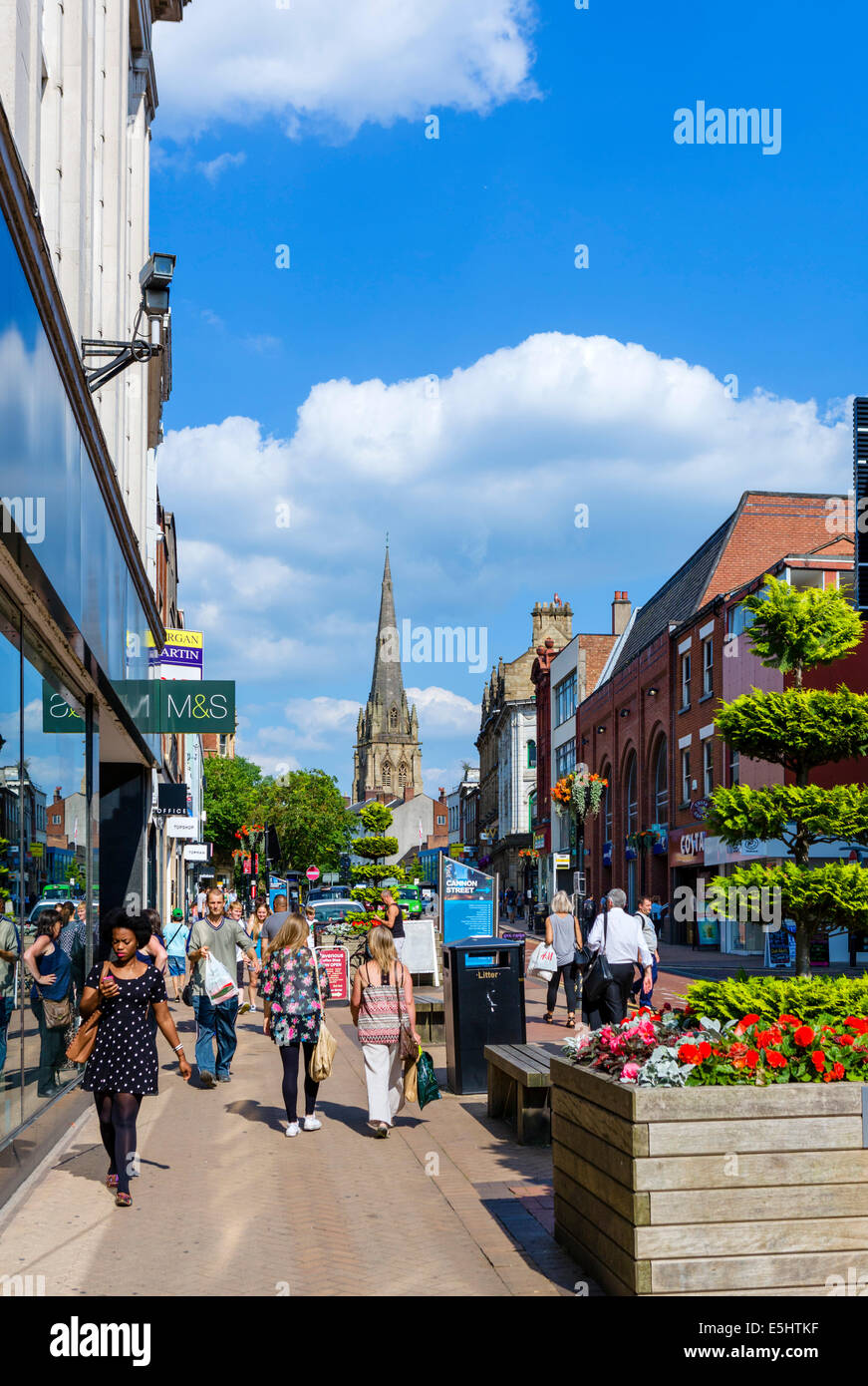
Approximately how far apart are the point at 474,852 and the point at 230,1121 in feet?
327

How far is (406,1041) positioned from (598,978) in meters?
3.91

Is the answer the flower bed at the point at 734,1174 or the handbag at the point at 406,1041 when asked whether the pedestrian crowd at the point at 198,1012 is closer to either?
the handbag at the point at 406,1041

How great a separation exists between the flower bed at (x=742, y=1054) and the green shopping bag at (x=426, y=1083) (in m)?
4.11

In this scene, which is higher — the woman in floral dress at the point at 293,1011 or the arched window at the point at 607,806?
the arched window at the point at 607,806

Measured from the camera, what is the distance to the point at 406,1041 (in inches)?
391

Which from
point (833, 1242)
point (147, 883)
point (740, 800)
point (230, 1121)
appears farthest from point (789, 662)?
point (833, 1242)

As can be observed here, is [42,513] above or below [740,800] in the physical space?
above

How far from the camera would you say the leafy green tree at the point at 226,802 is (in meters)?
91.0

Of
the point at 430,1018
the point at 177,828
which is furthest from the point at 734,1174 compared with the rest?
the point at 177,828

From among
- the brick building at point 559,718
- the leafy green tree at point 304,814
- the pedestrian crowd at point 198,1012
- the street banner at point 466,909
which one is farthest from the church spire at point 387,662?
the pedestrian crowd at point 198,1012

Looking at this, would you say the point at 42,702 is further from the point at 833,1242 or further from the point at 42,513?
the point at 833,1242

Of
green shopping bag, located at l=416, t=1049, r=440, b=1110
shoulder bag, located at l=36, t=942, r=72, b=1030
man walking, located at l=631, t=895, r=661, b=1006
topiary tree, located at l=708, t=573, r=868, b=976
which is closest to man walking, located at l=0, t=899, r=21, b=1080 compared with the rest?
shoulder bag, located at l=36, t=942, r=72, b=1030

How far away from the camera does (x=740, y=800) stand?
1952cm
